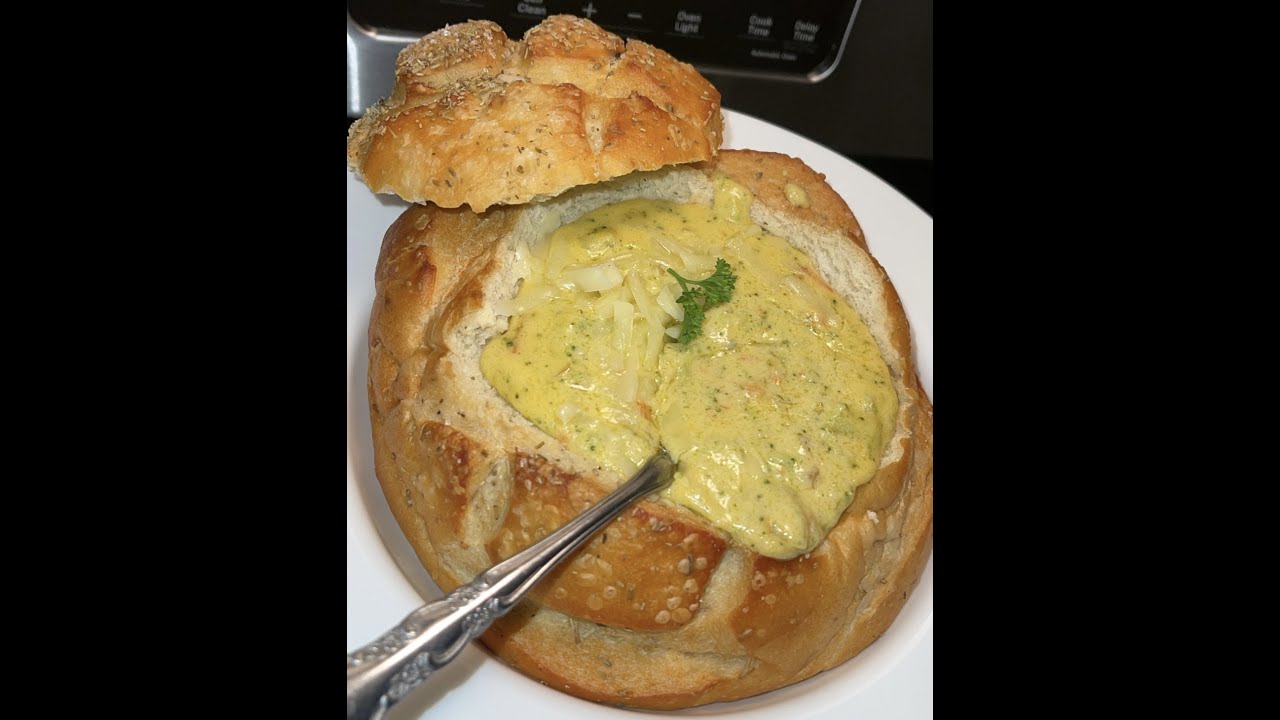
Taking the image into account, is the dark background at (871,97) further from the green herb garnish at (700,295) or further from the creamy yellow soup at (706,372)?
the green herb garnish at (700,295)

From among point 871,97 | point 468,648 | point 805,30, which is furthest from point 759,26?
point 468,648

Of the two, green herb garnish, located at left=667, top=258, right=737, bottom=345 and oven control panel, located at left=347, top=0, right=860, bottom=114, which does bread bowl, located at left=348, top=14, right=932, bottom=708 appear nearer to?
green herb garnish, located at left=667, top=258, right=737, bottom=345

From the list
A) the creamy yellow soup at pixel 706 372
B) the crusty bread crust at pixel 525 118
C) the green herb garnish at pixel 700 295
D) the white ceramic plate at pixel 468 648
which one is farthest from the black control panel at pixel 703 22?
the green herb garnish at pixel 700 295

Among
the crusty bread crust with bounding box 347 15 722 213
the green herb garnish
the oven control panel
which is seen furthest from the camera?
the oven control panel

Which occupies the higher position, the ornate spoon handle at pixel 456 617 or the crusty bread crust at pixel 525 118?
the crusty bread crust at pixel 525 118

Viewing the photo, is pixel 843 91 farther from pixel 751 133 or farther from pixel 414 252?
pixel 414 252

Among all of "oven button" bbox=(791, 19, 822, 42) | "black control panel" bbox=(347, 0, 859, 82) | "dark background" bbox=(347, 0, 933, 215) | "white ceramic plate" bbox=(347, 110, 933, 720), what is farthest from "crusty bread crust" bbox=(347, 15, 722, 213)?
"oven button" bbox=(791, 19, 822, 42)

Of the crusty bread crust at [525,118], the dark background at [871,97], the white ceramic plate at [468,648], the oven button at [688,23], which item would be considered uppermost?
the crusty bread crust at [525,118]

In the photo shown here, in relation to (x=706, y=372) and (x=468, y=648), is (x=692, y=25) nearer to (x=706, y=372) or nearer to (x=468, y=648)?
(x=706, y=372)
